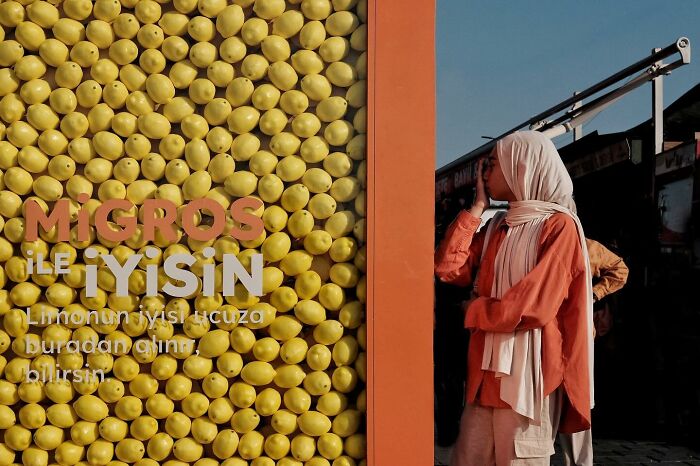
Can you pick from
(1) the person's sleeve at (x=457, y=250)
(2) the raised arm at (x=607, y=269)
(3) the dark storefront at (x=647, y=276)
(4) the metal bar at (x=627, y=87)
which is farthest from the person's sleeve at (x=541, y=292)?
(3) the dark storefront at (x=647, y=276)

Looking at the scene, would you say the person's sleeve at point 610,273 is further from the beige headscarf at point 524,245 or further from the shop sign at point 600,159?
the shop sign at point 600,159

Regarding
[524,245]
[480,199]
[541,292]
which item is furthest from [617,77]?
[541,292]

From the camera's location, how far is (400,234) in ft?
8.04

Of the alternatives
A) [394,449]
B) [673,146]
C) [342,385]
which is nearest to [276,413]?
[342,385]

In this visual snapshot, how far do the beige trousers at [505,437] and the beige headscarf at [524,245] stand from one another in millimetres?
68

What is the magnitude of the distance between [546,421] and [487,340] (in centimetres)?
39

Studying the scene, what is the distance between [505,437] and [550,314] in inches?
20.4

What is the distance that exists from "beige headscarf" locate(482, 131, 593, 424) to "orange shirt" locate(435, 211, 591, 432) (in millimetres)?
41

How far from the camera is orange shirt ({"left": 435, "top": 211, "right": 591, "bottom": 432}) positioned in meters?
2.51

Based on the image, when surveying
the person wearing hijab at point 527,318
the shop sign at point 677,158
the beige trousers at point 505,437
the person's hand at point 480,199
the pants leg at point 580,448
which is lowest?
the pants leg at point 580,448

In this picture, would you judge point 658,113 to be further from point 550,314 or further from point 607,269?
point 550,314

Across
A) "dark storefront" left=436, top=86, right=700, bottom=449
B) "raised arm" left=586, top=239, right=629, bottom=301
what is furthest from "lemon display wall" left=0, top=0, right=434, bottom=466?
"dark storefront" left=436, top=86, right=700, bottom=449

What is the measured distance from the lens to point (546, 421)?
2607 mm

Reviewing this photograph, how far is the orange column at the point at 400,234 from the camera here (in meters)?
2.43
